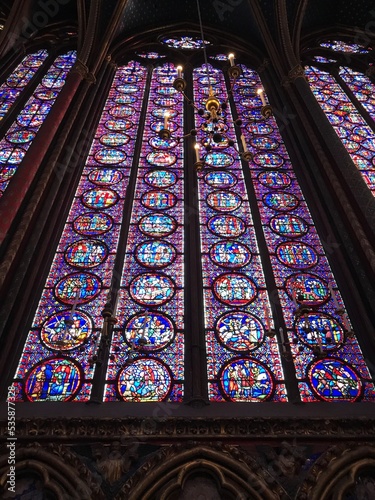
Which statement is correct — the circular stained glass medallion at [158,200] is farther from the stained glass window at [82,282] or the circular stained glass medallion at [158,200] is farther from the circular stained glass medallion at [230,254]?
the circular stained glass medallion at [230,254]

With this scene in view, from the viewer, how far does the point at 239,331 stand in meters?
7.27

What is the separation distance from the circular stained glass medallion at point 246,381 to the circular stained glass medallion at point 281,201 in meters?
3.61

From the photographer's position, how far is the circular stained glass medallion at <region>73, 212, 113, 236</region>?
8938mm

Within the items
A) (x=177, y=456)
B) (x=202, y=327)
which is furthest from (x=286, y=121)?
(x=177, y=456)

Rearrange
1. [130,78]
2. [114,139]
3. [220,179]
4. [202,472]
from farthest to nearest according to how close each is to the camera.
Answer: [130,78] < [114,139] < [220,179] < [202,472]

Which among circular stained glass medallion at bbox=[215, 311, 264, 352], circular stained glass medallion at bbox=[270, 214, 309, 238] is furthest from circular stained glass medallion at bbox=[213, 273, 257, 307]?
circular stained glass medallion at bbox=[270, 214, 309, 238]

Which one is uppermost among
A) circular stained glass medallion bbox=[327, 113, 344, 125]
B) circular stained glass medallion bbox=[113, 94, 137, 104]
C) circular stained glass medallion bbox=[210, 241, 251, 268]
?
circular stained glass medallion bbox=[113, 94, 137, 104]

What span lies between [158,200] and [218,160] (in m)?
1.90

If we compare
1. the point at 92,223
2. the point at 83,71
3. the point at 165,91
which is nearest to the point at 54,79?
the point at 83,71

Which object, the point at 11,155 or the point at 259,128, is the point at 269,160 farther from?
the point at 11,155

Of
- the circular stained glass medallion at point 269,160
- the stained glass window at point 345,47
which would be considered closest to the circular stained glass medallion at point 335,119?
the circular stained glass medallion at point 269,160

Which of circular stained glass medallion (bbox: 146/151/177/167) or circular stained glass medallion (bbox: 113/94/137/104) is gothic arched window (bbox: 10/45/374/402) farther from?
circular stained glass medallion (bbox: 113/94/137/104)

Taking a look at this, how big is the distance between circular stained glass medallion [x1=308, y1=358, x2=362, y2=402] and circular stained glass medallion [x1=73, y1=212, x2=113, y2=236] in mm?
4218

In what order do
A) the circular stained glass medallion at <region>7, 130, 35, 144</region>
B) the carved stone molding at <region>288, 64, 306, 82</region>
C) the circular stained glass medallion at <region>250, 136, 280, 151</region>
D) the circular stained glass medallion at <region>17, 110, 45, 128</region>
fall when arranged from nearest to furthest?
the circular stained glass medallion at <region>7, 130, 35, 144</region>
the circular stained glass medallion at <region>250, 136, 280, 151</region>
the circular stained glass medallion at <region>17, 110, 45, 128</region>
the carved stone molding at <region>288, 64, 306, 82</region>
